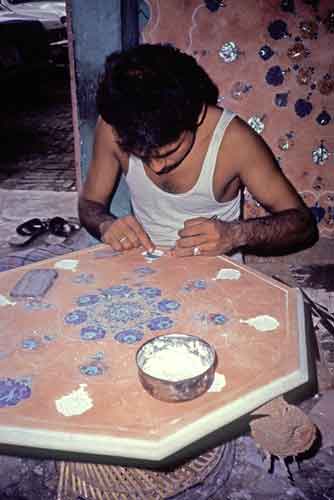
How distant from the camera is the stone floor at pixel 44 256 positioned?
7.73ft

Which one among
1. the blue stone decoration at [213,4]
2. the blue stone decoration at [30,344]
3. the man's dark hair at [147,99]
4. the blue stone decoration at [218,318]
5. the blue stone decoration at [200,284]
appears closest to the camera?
the blue stone decoration at [30,344]

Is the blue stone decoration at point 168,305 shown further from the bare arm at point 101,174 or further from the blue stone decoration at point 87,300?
the bare arm at point 101,174

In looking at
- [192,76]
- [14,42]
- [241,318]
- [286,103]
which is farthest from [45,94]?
[241,318]

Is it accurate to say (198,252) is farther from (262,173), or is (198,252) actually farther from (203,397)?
(203,397)

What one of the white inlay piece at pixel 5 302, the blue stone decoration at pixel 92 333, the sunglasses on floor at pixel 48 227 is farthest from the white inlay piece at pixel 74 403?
the sunglasses on floor at pixel 48 227

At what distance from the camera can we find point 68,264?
7.02 feet

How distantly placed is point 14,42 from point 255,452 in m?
11.6

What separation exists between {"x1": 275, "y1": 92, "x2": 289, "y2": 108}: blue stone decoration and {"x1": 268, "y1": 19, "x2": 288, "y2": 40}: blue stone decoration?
0.43 meters

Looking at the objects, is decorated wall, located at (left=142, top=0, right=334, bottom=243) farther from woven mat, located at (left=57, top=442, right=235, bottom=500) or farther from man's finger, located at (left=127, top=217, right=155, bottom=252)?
woven mat, located at (left=57, top=442, right=235, bottom=500)

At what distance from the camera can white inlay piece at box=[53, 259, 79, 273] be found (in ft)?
6.91

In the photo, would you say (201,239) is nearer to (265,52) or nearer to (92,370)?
(92,370)

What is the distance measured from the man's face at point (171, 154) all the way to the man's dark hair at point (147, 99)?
0.13ft

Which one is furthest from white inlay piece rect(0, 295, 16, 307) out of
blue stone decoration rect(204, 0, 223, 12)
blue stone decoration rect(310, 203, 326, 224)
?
blue stone decoration rect(310, 203, 326, 224)

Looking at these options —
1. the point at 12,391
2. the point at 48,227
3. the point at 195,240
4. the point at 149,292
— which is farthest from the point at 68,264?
the point at 48,227
